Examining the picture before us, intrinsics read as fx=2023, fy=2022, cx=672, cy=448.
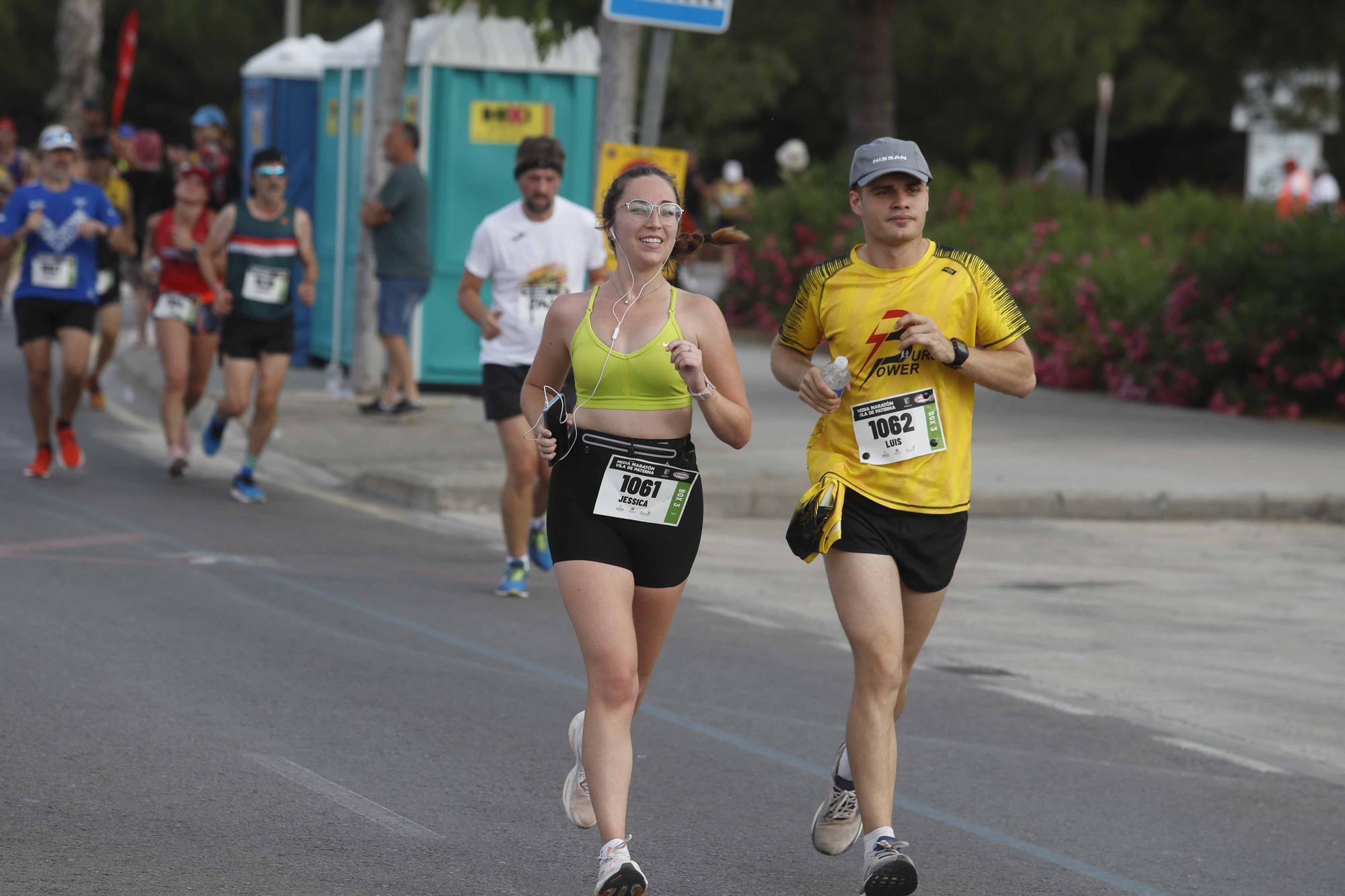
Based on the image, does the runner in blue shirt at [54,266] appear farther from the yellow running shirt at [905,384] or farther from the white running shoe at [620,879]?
the white running shoe at [620,879]

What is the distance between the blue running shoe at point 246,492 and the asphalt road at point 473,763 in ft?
6.83

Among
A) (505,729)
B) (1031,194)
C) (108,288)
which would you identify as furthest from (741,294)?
(505,729)

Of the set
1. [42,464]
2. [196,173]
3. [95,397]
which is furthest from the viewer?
[95,397]

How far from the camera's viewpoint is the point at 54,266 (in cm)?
1195

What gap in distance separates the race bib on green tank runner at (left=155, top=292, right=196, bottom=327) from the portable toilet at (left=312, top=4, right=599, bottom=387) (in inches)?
173

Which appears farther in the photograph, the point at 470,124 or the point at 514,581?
the point at 470,124

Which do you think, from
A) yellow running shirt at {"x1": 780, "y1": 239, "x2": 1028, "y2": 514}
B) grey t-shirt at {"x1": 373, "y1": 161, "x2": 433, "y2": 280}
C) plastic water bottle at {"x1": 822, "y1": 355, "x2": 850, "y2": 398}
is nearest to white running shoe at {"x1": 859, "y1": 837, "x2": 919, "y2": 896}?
yellow running shirt at {"x1": 780, "y1": 239, "x2": 1028, "y2": 514}

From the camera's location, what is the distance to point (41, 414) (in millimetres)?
12250

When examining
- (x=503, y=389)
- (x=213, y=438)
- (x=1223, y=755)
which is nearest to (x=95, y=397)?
(x=213, y=438)

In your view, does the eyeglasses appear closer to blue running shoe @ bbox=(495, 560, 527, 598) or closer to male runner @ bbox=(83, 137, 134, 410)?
blue running shoe @ bbox=(495, 560, 527, 598)

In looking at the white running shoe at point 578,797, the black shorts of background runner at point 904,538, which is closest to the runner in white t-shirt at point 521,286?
the white running shoe at point 578,797

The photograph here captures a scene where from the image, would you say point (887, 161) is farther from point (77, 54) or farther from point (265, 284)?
point (77, 54)

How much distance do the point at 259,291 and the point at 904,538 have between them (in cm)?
722

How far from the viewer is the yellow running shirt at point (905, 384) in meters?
5.25
